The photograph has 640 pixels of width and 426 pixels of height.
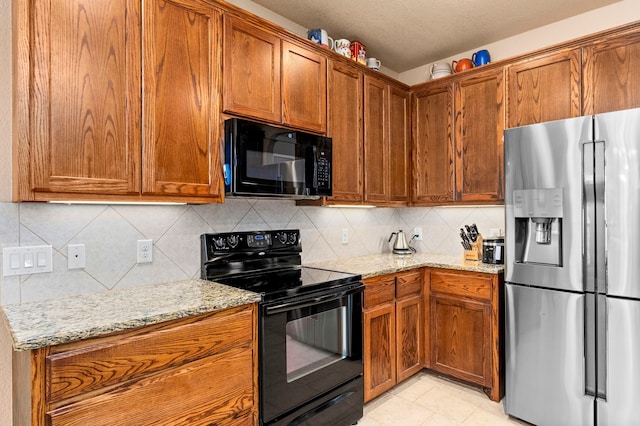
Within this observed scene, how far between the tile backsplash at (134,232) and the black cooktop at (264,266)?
70 mm

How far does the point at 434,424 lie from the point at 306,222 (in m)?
1.50

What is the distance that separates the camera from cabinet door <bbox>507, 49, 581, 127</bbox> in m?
2.30

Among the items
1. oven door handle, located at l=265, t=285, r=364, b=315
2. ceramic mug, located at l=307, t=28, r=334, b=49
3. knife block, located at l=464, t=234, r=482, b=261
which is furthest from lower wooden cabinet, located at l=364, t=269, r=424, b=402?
ceramic mug, located at l=307, t=28, r=334, b=49

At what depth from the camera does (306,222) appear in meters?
2.65

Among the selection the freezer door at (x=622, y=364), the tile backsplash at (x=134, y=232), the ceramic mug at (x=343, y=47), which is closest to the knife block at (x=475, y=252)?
the tile backsplash at (x=134, y=232)

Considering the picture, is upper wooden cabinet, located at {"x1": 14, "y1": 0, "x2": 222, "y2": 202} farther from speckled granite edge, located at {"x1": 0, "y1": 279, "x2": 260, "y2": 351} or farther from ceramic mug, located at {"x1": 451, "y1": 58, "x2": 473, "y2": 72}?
ceramic mug, located at {"x1": 451, "y1": 58, "x2": 473, "y2": 72}

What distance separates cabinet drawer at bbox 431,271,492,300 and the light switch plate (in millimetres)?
2324

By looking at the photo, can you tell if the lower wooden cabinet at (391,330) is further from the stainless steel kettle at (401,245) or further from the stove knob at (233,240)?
the stove knob at (233,240)

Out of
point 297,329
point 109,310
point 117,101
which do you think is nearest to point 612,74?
point 297,329

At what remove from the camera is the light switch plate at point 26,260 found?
1.49 m

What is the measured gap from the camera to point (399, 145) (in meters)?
3.03

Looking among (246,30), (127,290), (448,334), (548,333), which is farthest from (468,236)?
(127,290)

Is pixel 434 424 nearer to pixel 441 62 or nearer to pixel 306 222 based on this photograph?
pixel 306 222

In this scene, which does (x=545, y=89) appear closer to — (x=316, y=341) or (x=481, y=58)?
(x=481, y=58)
